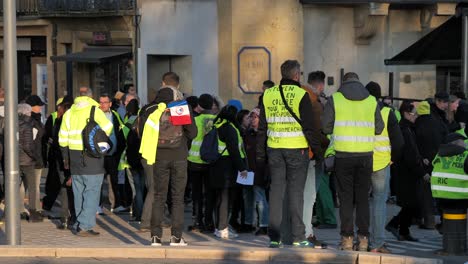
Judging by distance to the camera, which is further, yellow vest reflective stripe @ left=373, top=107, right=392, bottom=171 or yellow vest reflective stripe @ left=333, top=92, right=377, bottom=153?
yellow vest reflective stripe @ left=373, top=107, right=392, bottom=171

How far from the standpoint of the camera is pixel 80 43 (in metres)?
26.7

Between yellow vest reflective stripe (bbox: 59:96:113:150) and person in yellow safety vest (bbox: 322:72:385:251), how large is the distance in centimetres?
363

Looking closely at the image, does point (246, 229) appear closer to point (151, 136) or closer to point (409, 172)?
point (409, 172)

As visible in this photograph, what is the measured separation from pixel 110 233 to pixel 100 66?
1193cm

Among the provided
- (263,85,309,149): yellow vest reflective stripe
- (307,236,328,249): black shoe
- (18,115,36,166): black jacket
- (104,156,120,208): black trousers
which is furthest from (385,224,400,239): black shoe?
(18,115,36,166): black jacket

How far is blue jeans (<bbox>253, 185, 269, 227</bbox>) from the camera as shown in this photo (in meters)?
14.7

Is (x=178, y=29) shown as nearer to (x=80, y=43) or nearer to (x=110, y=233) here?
(x=80, y=43)

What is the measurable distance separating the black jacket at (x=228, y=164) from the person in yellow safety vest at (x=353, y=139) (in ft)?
7.71

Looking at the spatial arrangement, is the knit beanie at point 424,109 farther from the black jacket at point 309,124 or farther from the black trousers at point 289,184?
the black trousers at point 289,184

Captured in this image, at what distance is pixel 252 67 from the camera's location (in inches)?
922

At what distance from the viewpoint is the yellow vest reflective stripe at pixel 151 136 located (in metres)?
12.8

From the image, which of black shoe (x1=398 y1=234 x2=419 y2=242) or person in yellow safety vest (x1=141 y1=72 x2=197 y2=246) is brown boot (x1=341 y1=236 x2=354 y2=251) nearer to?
person in yellow safety vest (x1=141 y1=72 x2=197 y2=246)

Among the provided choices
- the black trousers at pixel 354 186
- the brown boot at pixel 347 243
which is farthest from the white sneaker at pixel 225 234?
the black trousers at pixel 354 186

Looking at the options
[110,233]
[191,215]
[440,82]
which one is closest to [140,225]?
[110,233]
